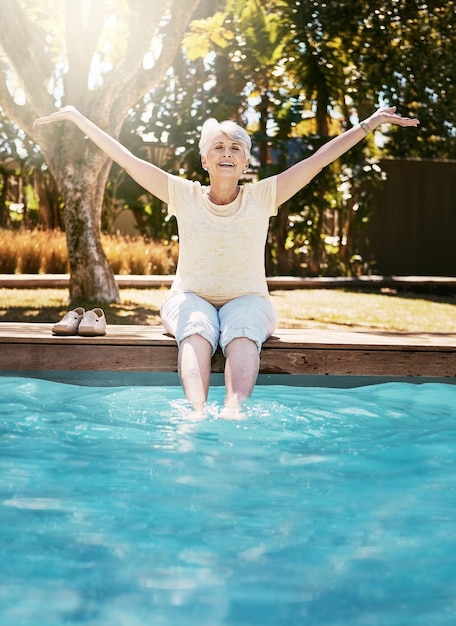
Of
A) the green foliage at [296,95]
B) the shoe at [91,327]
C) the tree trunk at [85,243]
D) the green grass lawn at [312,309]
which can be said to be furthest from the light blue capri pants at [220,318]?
the green foliage at [296,95]

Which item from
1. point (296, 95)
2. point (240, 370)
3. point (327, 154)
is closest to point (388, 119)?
point (327, 154)

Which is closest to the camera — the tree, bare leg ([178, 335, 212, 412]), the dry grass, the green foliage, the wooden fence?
bare leg ([178, 335, 212, 412])

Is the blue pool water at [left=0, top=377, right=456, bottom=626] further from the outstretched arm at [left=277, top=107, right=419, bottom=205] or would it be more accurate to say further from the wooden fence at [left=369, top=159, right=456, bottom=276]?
the wooden fence at [left=369, top=159, right=456, bottom=276]

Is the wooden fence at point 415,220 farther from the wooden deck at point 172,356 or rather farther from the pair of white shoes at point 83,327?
the pair of white shoes at point 83,327

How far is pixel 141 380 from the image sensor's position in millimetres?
4887

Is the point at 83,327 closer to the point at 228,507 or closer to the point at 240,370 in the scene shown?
the point at 240,370

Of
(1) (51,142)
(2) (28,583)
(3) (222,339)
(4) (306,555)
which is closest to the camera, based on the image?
(2) (28,583)

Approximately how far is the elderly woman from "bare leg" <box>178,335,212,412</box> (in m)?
0.01

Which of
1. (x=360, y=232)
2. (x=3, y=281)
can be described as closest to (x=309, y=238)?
(x=360, y=232)

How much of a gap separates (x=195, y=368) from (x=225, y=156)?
42.8 inches

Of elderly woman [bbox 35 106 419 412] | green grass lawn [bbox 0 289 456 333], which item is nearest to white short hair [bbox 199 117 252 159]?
elderly woman [bbox 35 106 419 412]

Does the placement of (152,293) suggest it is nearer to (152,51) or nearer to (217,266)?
(152,51)

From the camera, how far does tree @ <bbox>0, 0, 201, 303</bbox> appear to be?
328 inches

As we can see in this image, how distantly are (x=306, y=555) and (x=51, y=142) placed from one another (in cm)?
688
